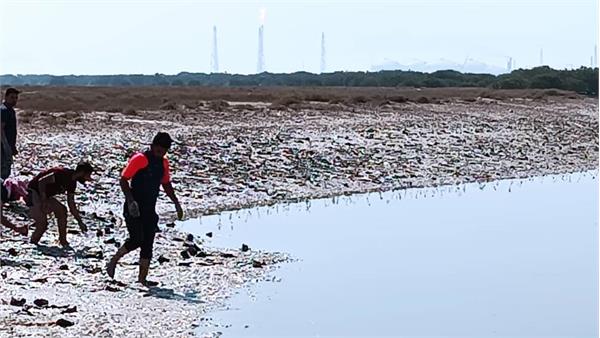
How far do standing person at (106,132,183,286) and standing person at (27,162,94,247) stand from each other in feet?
4.81

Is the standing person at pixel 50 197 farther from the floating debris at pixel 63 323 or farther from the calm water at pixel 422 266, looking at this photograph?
the floating debris at pixel 63 323

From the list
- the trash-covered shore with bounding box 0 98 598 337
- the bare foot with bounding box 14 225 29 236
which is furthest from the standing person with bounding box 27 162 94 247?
the trash-covered shore with bounding box 0 98 598 337

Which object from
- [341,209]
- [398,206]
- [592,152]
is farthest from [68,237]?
[592,152]

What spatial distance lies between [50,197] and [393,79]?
103 meters

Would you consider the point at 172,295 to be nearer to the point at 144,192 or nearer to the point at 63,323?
the point at 144,192

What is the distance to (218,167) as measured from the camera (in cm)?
1984

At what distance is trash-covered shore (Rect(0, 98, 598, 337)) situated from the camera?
9.17 metres

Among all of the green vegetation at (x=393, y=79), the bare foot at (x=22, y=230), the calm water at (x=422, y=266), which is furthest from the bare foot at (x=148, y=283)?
the green vegetation at (x=393, y=79)

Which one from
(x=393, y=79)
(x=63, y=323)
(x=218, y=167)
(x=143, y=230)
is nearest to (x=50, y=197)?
(x=143, y=230)

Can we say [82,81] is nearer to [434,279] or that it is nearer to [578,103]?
[578,103]

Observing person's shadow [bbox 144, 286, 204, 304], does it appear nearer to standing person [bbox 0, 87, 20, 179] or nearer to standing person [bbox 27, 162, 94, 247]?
standing person [bbox 27, 162, 94, 247]

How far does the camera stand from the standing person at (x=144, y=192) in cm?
954

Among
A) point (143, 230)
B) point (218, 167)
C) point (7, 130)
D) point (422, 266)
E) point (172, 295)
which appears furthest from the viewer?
point (218, 167)

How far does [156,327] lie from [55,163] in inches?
420
